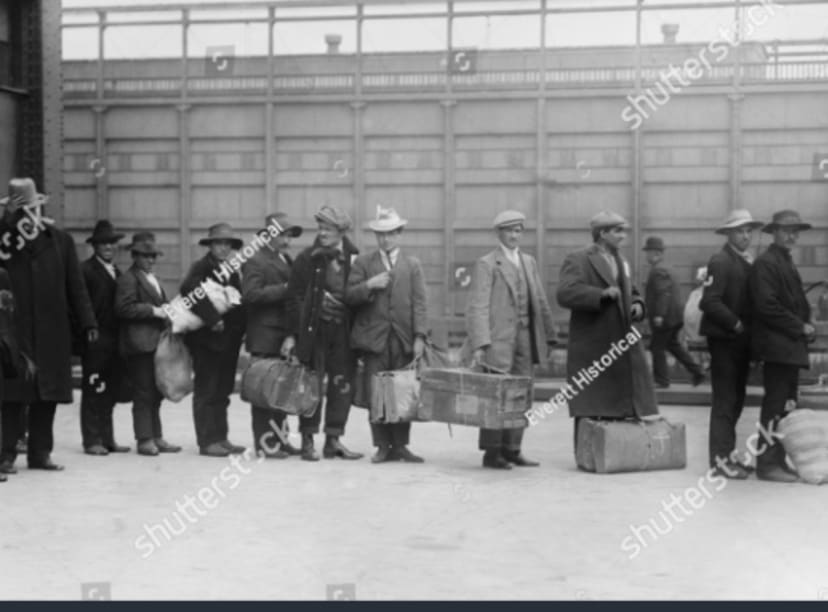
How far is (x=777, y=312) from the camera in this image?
10.7m

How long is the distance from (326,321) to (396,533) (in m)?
3.67

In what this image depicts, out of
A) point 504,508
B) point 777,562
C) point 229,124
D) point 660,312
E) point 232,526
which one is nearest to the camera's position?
point 777,562

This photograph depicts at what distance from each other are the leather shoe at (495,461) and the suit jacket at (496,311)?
0.68 m

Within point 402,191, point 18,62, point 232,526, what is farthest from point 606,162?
point 232,526

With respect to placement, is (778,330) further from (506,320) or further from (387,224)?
(387,224)

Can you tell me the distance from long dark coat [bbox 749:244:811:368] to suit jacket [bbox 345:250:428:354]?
2.68 meters

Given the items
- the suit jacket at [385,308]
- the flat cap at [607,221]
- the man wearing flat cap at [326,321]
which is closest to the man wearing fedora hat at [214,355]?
the man wearing flat cap at [326,321]

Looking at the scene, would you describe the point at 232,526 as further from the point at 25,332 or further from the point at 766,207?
the point at 766,207

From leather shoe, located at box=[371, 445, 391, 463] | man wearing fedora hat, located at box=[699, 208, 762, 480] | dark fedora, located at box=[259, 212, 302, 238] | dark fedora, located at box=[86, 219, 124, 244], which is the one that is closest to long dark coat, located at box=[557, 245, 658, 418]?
man wearing fedora hat, located at box=[699, 208, 762, 480]

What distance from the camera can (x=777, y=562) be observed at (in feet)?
24.8

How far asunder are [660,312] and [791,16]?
760cm

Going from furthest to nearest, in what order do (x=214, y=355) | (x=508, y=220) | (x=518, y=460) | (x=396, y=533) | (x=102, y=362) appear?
(x=102, y=362) → (x=214, y=355) → (x=518, y=460) → (x=508, y=220) → (x=396, y=533)

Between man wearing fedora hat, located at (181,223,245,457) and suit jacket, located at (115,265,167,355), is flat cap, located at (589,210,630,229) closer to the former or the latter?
man wearing fedora hat, located at (181,223,245,457)

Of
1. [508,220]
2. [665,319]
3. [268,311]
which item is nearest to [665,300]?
[665,319]
